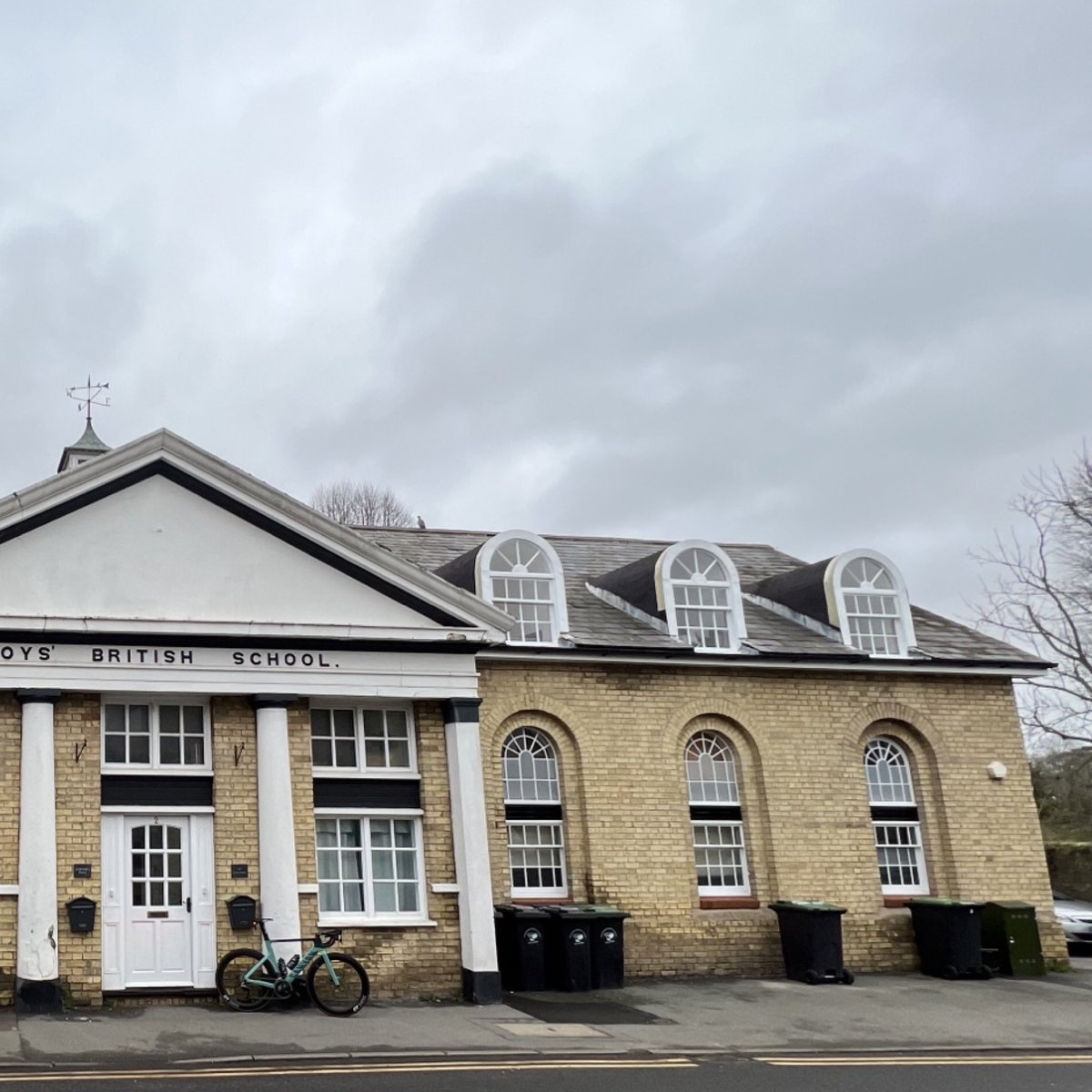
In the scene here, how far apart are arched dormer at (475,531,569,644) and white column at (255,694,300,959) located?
3.84 m

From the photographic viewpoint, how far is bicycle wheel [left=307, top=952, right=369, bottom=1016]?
14.6m

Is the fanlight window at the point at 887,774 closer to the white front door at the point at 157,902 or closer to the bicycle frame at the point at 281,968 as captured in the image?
the bicycle frame at the point at 281,968

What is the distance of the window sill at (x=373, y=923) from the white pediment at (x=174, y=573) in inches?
140

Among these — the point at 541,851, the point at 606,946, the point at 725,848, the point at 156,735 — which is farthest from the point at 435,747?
the point at 725,848

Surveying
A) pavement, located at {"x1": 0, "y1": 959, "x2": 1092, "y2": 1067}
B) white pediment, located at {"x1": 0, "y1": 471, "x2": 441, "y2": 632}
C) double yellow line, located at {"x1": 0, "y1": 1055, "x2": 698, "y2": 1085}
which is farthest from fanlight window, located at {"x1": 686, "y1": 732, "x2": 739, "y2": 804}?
double yellow line, located at {"x1": 0, "y1": 1055, "x2": 698, "y2": 1085}

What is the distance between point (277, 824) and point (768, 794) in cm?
729

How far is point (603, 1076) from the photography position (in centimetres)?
1124

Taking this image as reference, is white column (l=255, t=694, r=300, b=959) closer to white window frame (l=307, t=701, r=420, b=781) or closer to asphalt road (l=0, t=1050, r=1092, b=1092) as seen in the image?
white window frame (l=307, t=701, r=420, b=781)

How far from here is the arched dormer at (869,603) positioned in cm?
2070

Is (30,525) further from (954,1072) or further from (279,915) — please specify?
(954,1072)

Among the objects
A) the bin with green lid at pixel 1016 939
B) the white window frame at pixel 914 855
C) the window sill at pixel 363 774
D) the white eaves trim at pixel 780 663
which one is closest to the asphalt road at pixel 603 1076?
the window sill at pixel 363 774

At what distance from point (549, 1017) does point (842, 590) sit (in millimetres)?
9011

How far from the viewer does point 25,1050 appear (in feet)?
38.8

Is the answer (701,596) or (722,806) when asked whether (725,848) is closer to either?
(722,806)
